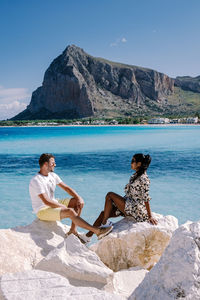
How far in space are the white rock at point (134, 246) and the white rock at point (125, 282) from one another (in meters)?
0.44

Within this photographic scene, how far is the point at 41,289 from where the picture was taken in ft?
8.77

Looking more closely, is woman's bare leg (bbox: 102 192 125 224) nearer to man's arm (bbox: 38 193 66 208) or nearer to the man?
the man

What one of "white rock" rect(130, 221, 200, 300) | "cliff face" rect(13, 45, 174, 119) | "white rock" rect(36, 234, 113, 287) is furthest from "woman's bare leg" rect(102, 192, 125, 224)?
"cliff face" rect(13, 45, 174, 119)

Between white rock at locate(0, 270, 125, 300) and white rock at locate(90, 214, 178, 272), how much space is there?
1607 millimetres

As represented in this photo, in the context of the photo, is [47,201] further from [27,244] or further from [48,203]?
[27,244]

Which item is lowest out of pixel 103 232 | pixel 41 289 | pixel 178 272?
pixel 103 232

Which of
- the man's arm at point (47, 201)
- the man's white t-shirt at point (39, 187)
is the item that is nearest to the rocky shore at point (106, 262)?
the man's white t-shirt at point (39, 187)

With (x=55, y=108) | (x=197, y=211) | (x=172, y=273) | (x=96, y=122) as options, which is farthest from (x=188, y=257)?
(x=55, y=108)

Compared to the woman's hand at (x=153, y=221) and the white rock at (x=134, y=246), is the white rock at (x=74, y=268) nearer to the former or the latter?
the white rock at (x=134, y=246)

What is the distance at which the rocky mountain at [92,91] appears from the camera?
523 ft

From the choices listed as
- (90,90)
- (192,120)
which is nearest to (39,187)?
(192,120)

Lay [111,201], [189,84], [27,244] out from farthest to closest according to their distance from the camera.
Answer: [189,84] → [111,201] → [27,244]

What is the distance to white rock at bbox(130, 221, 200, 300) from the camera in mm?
2613

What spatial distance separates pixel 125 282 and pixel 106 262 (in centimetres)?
87
